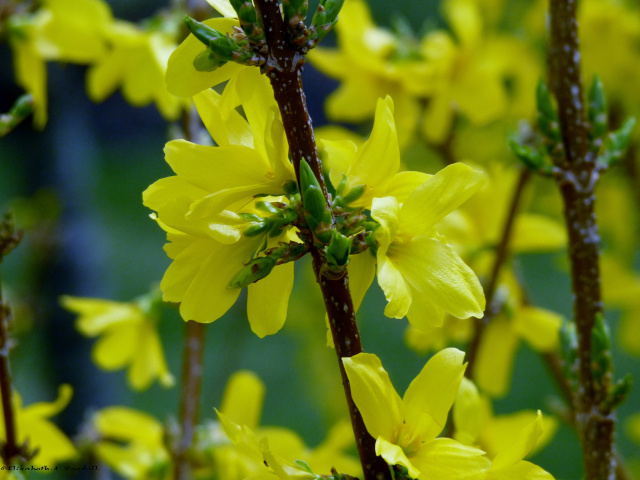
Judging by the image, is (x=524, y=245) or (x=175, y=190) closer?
(x=175, y=190)

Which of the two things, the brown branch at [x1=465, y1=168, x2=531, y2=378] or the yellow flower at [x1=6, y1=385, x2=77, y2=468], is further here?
the brown branch at [x1=465, y1=168, x2=531, y2=378]

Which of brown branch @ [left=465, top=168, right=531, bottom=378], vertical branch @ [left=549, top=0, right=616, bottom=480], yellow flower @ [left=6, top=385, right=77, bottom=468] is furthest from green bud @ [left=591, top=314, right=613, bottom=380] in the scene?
yellow flower @ [left=6, top=385, right=77, bottom=468]

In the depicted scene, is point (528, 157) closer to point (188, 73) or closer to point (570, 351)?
point (570, 351)

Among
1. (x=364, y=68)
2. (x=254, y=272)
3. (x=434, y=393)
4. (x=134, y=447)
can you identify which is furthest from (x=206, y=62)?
(x=134, y=447)

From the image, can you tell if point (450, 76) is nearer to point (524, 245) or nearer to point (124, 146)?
point (524, 245)

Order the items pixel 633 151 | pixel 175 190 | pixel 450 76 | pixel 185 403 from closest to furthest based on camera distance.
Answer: pixel 175 190 < pixel 185 403 < pixel 450 76 < pixel 633 151

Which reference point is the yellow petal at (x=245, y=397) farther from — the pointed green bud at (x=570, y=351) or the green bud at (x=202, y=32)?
the green bud at (x=202, y=32)

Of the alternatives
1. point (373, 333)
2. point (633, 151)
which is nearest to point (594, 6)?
point (633, 151)

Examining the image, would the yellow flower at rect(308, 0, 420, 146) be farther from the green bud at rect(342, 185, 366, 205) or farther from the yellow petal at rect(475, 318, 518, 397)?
the green bud at rect(342, 185, 366, 205)
